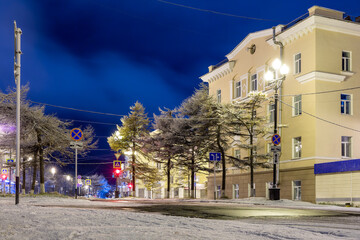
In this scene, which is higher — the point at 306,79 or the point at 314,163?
the point at 306,79

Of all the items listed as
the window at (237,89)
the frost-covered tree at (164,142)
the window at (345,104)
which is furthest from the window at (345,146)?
the frost-covered tree at (164,142)

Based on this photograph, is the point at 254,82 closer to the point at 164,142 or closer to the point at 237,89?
the point at 237,89

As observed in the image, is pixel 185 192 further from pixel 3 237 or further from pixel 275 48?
pixel 3 237

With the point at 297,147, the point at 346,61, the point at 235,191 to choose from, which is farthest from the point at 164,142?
the point at 346,61

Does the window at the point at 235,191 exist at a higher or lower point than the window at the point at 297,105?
lower

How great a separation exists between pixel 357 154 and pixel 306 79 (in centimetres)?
673

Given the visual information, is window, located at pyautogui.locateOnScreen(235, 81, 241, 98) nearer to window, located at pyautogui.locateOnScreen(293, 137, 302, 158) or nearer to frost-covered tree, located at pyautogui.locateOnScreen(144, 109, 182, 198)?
frost-covered tree, located at pyautogui.locateOnScreen(144, 109, 182, 198)

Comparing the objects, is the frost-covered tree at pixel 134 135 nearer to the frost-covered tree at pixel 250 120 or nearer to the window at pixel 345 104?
the frost-covered tree at pixel 250 120

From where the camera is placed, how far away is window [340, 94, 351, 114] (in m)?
32.2

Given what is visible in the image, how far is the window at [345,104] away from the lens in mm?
32188

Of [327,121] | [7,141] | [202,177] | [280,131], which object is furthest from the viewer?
[202,177]

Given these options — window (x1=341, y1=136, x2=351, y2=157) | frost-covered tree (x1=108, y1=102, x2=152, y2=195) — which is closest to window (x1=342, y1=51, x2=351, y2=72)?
window (x1=341, y1=136, x2=351, y2=157)

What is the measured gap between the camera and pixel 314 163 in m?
30.3

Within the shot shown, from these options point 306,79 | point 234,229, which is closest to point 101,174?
point 306,79
